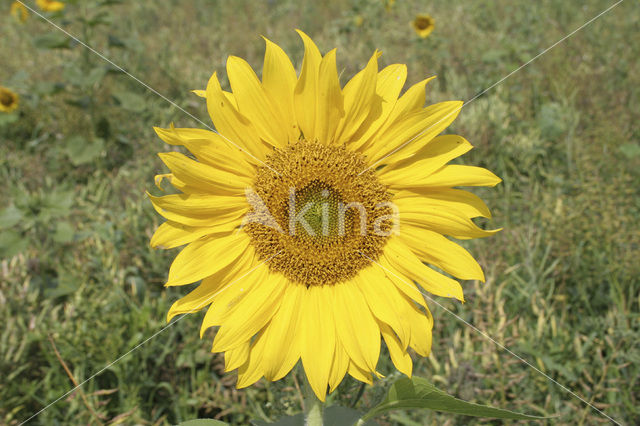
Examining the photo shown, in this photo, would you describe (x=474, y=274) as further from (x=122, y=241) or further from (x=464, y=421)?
(x=122, y=241)

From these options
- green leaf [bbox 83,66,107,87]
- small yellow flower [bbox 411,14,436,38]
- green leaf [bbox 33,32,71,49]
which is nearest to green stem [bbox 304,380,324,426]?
green leaf [bbox 83,66,107,87]

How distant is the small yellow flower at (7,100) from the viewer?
13.6 feet

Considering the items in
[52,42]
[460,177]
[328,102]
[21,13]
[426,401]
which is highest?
[21,13]

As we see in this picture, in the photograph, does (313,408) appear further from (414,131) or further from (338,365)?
(414,131)

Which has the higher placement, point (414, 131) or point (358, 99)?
point (358, 99)

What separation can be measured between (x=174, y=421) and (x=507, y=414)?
5.04ft

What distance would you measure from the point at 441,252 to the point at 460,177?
240 millimetres

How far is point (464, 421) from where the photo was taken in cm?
207

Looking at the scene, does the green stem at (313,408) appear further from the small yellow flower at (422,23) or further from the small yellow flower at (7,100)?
the small yellow flower at (422,23)

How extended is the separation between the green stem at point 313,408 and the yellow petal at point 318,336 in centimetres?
11

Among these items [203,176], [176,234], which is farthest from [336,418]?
[203,176]

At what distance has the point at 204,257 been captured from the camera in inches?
62.8

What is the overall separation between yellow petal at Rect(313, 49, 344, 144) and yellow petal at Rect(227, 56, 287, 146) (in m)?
0.12

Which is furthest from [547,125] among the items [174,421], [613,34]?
[174,421]
